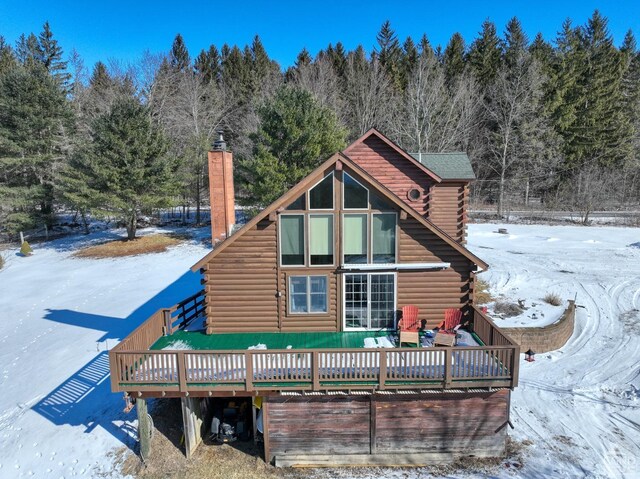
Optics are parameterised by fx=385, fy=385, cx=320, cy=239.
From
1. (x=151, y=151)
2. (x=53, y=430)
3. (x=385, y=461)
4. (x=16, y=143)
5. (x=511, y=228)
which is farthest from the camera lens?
(x=511, y=228)

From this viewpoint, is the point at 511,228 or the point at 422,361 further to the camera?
the point at 511,228

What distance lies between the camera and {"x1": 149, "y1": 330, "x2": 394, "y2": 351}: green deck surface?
10.2m

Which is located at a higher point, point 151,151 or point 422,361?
point 151,151

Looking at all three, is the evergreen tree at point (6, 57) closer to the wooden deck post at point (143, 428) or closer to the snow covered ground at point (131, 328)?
the snow covered ground at point (131, 328)

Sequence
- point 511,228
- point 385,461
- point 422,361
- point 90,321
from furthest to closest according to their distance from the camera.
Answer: point 511,228
point 90,321
point 385,461
point 422,361

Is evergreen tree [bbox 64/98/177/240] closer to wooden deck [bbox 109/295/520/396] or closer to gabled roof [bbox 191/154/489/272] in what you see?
gabled roof [bbox 191/154/489/272]

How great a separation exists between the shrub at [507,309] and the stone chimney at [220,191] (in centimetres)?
1113

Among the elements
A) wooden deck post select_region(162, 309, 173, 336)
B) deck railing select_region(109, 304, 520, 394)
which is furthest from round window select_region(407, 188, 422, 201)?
wooden deck post select_region(162, 309, 173, 336)

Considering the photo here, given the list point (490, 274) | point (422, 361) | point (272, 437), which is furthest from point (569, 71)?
point (272, 437)

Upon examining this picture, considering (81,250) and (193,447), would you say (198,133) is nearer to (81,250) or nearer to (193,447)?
(81,250)

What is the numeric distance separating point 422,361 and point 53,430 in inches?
374

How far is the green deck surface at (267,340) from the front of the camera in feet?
33.3

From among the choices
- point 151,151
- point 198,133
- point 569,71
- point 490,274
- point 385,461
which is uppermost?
point 569,71

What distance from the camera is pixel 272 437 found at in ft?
30.0
